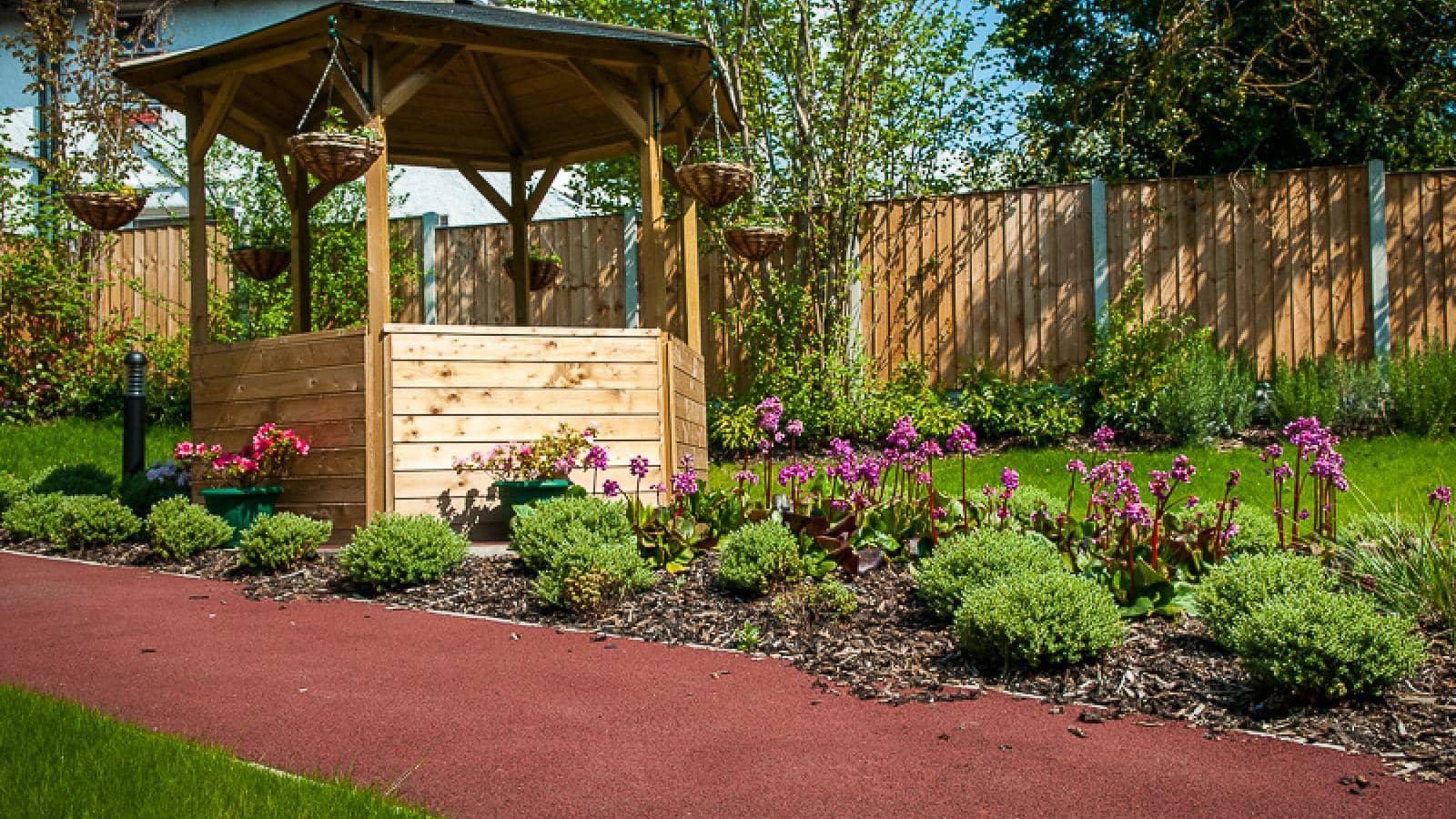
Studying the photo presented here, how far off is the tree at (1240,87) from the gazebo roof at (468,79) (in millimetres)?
5483

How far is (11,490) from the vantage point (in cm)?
850

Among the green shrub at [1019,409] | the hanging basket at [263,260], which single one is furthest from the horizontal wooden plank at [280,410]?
the green shrub at [1019,409]

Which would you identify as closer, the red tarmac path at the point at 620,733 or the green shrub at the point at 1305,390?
the red tarmac path at the point at 620,733

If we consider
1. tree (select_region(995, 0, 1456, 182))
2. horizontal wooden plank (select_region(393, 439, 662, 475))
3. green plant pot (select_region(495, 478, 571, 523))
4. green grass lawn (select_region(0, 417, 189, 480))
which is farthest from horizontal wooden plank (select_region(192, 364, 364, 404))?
tree (select_region(995, 0, 1456, 182))

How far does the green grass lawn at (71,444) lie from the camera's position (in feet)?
34.2

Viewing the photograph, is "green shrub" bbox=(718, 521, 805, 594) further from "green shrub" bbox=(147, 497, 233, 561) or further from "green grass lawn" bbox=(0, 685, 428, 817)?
"green shrub" bbox=(147, 497, 233, 561)

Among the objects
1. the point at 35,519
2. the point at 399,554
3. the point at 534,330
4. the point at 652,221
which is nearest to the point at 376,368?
the point at 534,330

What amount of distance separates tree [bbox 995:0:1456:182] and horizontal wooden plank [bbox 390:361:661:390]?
717cm

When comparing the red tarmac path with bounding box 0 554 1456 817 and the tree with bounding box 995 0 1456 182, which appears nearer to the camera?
the red tarmac path with bounding box 0 554 1456 817

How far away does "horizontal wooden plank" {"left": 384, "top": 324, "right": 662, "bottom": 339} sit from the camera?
7035mm

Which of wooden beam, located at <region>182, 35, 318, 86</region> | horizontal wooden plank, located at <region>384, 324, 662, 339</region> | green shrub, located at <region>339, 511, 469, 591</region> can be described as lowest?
green shrub, located at <region>339, 511, 469, 591</region>

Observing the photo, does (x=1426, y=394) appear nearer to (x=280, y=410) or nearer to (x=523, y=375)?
(x=523, y=375)

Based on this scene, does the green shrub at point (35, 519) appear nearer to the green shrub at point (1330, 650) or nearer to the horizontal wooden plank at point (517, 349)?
the horizontal wooden plank at point (517, 349)

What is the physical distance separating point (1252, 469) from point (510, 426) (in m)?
5.46
